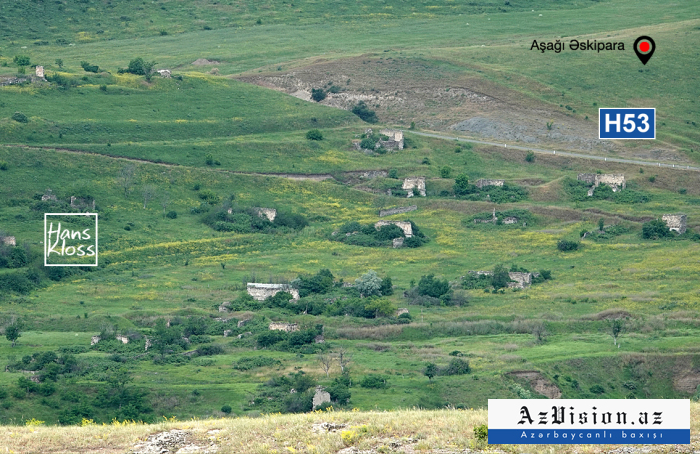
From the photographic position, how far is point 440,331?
5994 centimetres

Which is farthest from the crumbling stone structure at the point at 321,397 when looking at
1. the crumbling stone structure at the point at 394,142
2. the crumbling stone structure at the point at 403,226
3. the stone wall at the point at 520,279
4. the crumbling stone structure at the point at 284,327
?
the crumbling stone structure at the point at 394,142

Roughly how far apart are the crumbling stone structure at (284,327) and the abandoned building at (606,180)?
41.4 meters

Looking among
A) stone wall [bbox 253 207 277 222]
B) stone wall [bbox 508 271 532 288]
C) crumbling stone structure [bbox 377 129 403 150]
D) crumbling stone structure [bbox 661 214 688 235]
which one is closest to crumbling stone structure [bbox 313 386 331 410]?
stone wall [bbox 508 271 532 288]

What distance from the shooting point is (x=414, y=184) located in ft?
311

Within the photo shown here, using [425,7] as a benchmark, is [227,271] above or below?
below

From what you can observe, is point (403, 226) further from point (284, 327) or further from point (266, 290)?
point (284, 327)

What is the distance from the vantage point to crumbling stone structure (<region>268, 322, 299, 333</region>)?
5945 centimetres

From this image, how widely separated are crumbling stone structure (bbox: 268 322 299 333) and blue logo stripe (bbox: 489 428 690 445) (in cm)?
3487

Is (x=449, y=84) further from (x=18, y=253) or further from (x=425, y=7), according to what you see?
(x=18, y=253)

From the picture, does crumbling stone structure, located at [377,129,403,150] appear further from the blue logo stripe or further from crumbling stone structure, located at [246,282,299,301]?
the blue logo stripe

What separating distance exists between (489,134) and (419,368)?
217 ft

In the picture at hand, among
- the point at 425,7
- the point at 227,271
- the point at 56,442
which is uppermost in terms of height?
the point at 425,7

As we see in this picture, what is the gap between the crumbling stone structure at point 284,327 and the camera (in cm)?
5945

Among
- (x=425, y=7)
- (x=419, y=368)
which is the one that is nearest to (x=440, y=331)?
(x=419, y=368)
